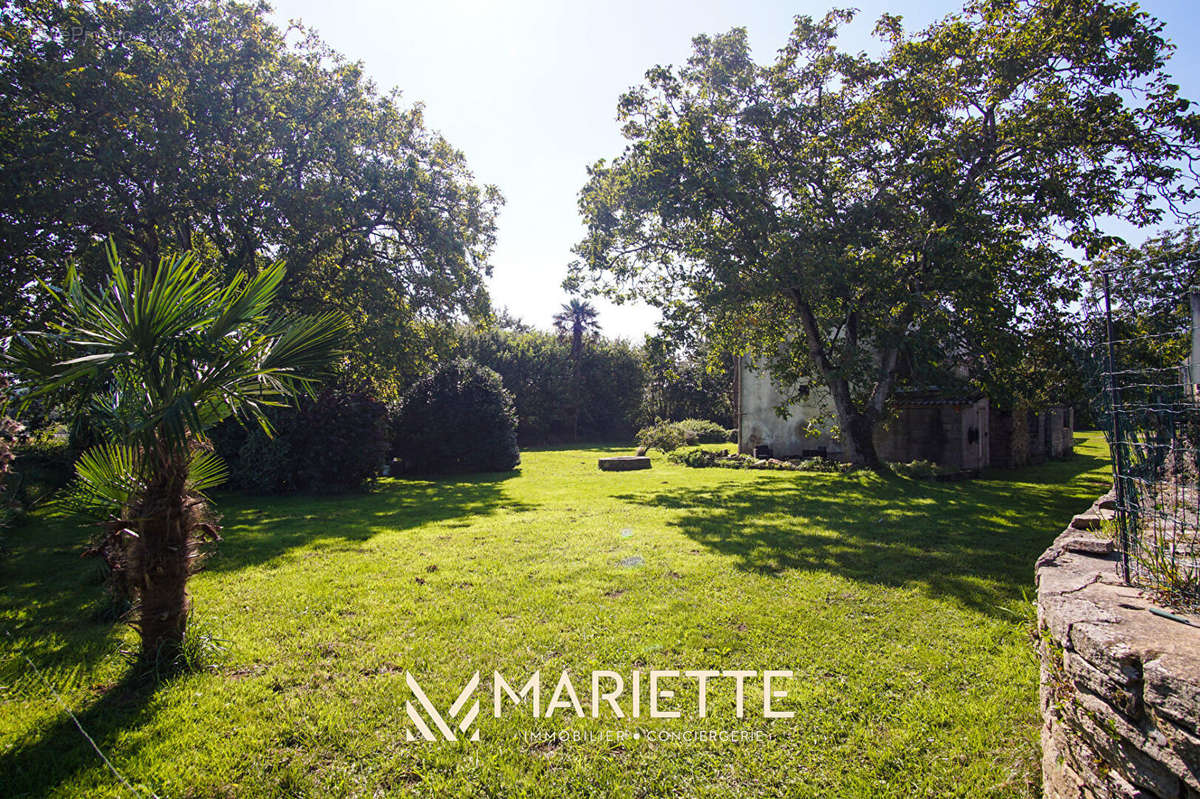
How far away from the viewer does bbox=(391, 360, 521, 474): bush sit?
60.9 feet

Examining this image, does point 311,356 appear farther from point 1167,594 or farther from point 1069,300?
point 1069,300

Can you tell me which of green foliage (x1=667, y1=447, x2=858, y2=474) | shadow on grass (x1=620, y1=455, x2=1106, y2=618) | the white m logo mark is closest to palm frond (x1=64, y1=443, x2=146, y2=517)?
the white m logo mark

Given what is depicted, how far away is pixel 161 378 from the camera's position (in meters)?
3.78

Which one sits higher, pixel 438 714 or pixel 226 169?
pixel 226 169

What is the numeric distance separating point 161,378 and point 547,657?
3157mm

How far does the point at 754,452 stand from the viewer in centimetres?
2289

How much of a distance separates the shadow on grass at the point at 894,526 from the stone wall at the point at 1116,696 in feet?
8.06

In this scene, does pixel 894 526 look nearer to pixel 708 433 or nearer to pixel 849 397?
pixel 849 397

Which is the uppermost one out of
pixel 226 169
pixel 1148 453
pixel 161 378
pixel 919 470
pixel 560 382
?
pixel 226 169

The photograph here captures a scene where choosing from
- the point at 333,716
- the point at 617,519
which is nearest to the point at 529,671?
the point at 333,716

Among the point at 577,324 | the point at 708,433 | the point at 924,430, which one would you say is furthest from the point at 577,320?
the point at 924,430

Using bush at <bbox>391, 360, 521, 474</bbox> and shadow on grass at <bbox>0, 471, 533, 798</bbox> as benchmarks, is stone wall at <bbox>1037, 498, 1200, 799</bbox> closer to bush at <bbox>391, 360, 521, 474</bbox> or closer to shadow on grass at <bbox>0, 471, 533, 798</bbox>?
shadow on grass at <bbox>0, 471, 533, 798</bbox>

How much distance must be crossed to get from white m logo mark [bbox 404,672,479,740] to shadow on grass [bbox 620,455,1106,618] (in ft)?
12.5

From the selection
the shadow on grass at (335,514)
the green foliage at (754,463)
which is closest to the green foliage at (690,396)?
the green foliage at (754,463)
